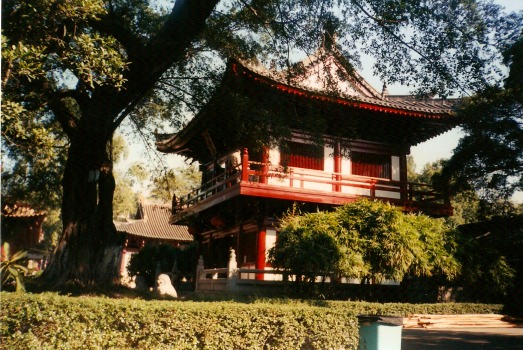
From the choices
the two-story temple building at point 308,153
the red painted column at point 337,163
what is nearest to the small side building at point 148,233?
the two-story temple building at point 308,153

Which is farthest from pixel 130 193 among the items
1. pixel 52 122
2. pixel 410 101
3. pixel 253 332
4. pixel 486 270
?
pixel 253 332

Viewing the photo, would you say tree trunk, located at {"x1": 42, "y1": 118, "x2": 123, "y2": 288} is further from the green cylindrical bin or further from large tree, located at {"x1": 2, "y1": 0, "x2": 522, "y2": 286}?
the green cylindrical bin

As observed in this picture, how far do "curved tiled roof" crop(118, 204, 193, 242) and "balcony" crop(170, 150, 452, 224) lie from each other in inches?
642

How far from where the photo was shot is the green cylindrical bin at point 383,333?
16.6ft

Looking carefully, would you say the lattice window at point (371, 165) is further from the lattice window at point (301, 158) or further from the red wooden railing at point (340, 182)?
the lattice window at point (301, 158)

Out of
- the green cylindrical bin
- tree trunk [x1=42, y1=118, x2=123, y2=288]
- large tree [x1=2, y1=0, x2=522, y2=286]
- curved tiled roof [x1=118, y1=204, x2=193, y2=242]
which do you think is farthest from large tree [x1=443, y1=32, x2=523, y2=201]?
curved tiled roof [x1=118, y1=204, x2=193, y2=242]

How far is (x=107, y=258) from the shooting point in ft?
31.7

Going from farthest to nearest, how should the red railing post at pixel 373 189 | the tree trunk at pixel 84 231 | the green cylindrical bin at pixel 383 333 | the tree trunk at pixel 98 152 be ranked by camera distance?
the red railing post at pixel 373 189
the tree trunk at pixel 84 231
the tree trunk at pixel 98 152
the green cylindrical bin at pixel 383 333

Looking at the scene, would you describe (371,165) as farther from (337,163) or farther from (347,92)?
(347,92)

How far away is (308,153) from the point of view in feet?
47.6

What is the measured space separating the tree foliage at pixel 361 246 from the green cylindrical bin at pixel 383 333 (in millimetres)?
5374

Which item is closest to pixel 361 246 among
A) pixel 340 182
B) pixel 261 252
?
pixel 340 182

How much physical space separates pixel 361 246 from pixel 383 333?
6.24 m

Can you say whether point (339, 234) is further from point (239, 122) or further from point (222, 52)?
point (222, 52)
